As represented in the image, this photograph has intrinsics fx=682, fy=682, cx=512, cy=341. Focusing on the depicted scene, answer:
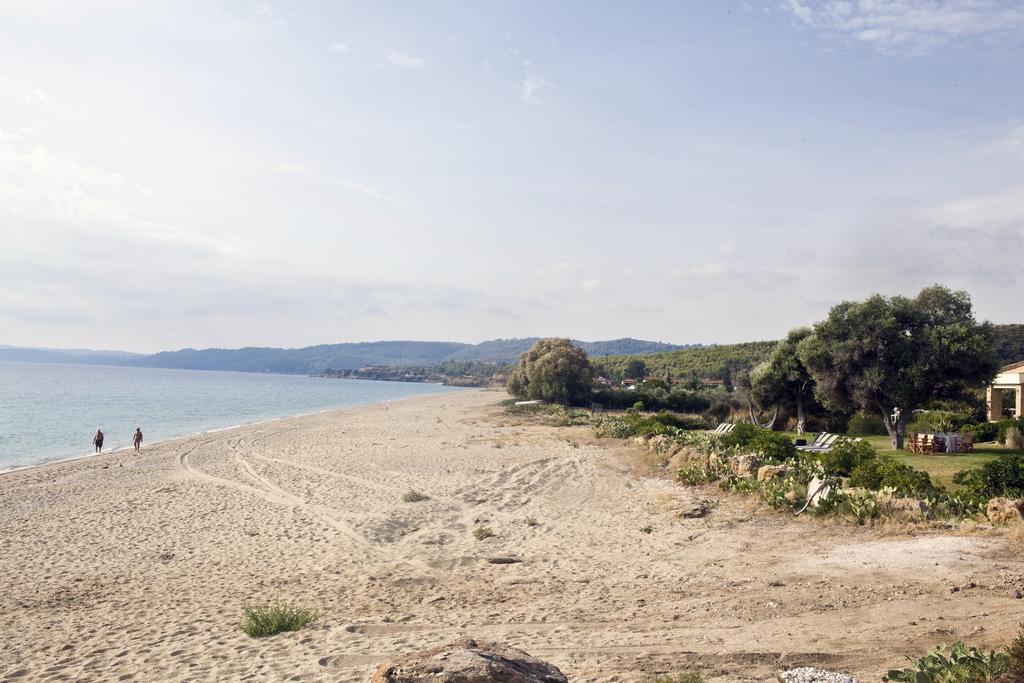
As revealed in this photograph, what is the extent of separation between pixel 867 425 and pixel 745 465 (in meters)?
14.9

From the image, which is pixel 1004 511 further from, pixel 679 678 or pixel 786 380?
pixel 786 380

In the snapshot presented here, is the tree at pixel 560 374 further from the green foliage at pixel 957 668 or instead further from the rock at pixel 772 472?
the green foliage at pixel 957 668

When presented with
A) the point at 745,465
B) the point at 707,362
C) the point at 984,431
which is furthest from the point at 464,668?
the point at 707,362

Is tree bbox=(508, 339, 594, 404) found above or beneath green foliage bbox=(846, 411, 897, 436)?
above

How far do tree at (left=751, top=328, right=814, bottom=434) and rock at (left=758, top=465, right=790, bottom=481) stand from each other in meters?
15.0

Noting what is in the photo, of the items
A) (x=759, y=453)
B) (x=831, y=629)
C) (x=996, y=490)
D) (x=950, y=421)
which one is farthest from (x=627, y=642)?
(x=950, y=421)

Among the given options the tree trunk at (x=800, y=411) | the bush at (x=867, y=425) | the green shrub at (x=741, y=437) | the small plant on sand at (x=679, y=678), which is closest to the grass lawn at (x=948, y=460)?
the green shrub at (x=741, y=437)

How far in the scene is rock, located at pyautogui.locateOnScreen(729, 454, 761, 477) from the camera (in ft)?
48.7

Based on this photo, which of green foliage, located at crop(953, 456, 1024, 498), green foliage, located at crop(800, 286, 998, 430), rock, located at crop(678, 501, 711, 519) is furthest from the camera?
green foliage, located at crop(800, 286, 998, 430)

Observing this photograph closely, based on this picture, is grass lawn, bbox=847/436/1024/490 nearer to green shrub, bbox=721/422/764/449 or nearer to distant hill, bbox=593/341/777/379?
green shrub, bbox=721/422/764/449

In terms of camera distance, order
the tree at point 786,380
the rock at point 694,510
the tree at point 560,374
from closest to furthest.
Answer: the rock at point 694,510 < the tree at point 786,380 < the tree at point 560,374

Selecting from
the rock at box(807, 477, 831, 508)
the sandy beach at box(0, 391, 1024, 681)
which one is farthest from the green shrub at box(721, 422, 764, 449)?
the rock at box(807, 477, 831, 508)

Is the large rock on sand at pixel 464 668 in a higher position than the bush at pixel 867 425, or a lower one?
higher

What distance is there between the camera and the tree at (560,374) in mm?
54031
